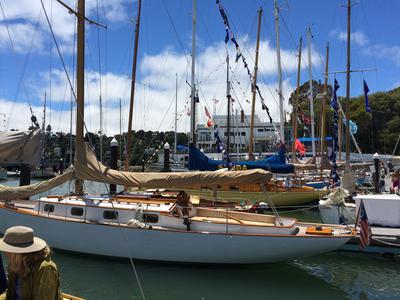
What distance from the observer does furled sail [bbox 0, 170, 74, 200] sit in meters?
13.0

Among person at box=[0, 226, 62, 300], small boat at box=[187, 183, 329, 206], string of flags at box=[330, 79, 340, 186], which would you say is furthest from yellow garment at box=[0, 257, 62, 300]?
string of flags at box=[330, 79, 340, 186]

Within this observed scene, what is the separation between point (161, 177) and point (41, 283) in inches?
352

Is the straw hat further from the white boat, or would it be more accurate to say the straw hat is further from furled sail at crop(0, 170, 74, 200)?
the white boat

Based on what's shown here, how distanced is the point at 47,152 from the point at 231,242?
84189 millimetres

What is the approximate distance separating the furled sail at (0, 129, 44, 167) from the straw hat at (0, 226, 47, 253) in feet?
40.2

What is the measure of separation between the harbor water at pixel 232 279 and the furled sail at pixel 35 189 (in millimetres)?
2150

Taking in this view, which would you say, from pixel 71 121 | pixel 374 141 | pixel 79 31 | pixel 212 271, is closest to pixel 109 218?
pixel 212 271

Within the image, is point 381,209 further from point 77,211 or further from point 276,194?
point 77,211

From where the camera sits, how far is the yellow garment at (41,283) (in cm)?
356

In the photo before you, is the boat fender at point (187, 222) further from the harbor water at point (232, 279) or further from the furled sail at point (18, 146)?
the furled sail at point (18, 146)

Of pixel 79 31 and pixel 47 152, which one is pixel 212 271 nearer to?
pixel 79 31

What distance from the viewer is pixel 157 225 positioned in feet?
39.3

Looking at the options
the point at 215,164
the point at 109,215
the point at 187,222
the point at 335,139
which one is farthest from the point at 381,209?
the point at 215,164

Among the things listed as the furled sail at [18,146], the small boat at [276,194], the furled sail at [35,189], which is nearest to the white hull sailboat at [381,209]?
the small boat at [276,194]
